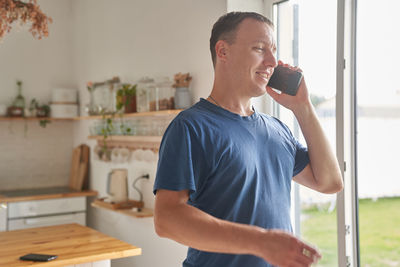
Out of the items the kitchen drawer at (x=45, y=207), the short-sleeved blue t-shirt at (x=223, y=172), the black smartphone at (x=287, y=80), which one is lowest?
the kitchen drawer at (x=45, y=207)

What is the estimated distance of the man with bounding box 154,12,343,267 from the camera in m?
1.17

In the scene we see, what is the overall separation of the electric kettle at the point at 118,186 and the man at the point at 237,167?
7.78 ft

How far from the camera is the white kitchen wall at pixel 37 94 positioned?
4820 millimetres

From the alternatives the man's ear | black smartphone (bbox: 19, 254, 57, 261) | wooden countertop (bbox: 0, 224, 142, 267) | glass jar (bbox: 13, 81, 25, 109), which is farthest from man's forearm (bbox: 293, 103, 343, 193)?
glass jar (bbox: 13, 81, 25, 109)

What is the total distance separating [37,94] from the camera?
499 cm

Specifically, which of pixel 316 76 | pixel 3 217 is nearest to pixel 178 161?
pixel 316 76

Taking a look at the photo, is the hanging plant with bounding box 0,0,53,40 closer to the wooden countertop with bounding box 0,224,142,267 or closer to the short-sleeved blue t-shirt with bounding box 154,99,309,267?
the wooden countertop with bounding box 0,224,142,267

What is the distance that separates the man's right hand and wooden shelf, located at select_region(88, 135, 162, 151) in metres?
2.31

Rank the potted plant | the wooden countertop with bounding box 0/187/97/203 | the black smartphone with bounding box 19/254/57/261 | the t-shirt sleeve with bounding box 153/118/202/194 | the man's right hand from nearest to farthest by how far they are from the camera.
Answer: the man's right hand → the t-shirt sleeve with bounding box 153/118/202/194 → the black smartphone with bounding box 19/254/57/261 → the potted plant → the wooden countertop with bounding box 0/187/97/203

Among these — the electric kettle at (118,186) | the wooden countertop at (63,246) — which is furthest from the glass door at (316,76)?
the electric kettle at (118,186)

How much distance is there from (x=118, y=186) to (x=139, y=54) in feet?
3.70

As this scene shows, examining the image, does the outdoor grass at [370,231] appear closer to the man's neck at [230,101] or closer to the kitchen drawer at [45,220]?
the man's neck at [230,101]

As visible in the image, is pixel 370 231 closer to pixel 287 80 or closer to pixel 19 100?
pixel 287 80

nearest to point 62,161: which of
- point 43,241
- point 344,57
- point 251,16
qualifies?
point 43,241
